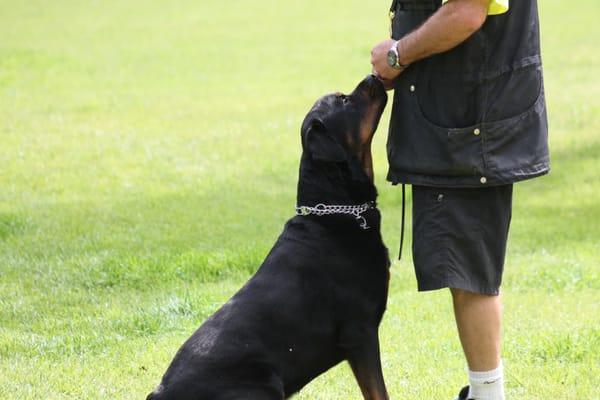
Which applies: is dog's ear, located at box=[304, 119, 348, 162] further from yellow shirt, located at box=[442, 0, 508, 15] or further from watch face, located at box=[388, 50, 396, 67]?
yellow shirt, located at box=[442, 0, 508, 15]

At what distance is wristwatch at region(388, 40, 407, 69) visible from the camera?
13.9ft

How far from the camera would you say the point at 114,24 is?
69.5ft

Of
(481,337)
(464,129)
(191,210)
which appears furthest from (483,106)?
(191,210)

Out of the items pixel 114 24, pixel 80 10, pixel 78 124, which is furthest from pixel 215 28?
pixel 78 124

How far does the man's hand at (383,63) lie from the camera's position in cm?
429

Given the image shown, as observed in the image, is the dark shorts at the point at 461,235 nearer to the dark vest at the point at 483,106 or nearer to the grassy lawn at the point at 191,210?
the dark vest at the point at 483,106

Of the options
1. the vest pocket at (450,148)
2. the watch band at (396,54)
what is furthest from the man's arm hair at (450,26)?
the vest pocket at (450,148)

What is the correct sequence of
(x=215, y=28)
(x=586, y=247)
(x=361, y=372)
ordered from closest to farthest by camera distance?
(x=361, y=372), (x=586, y=247), (x=215, y=28)

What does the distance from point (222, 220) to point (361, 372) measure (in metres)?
4.64

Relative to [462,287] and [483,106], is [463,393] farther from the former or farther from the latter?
[483,106]

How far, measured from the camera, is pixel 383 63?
430 centimetres

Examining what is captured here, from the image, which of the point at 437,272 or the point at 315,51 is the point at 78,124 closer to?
the point at 315,51

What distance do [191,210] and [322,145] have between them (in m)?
Result: 4.78

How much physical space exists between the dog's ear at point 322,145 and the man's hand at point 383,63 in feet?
1.11
